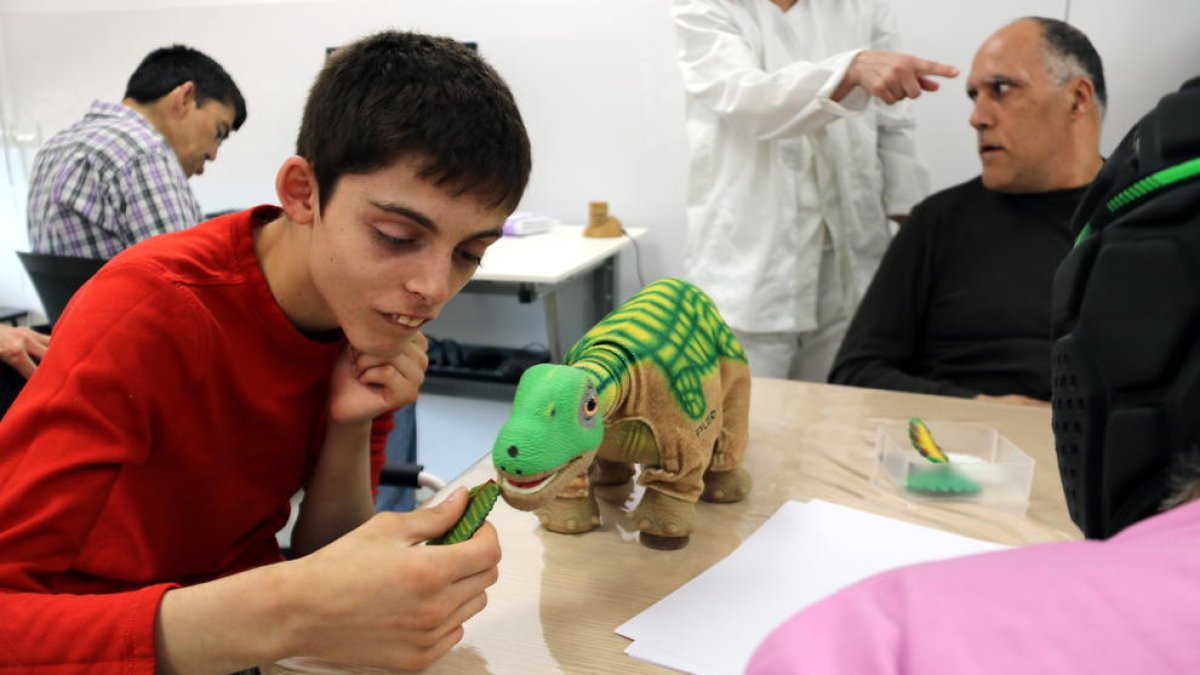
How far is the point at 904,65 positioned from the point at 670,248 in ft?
4.65

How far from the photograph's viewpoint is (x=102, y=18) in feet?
11.2

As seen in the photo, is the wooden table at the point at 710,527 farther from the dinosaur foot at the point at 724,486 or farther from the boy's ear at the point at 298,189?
the boy's ear at the point at 298,189

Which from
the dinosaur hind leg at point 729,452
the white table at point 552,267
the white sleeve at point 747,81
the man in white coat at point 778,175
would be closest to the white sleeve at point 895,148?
the man in white coat at point 778,175

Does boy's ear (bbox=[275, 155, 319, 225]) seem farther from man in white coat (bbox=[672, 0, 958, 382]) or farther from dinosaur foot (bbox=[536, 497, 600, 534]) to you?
man in white coat (bbox=[672, 0, 958, 382])

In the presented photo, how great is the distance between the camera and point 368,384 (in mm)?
863

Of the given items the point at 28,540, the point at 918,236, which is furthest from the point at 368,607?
the point at 918,236

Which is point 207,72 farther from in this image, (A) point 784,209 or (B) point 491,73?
(B) point 491,73

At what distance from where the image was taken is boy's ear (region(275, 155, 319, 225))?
0.76 meters

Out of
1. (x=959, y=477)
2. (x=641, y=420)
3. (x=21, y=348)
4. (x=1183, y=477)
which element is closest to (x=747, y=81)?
(x=959, y=477)

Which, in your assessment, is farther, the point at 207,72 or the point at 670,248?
the point at 670,248

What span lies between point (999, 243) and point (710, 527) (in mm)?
1166

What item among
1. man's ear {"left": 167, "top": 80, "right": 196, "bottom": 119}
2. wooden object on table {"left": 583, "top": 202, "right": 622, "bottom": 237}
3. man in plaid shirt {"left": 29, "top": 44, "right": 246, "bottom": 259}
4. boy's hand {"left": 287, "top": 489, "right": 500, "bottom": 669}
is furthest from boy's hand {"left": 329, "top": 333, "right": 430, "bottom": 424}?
wooden object on table {"left": 583, "top": 202, "right": 622, "bottom": 237}

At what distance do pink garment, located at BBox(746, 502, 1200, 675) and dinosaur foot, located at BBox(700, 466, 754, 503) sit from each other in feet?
2.52

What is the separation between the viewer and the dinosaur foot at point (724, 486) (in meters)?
1.01
